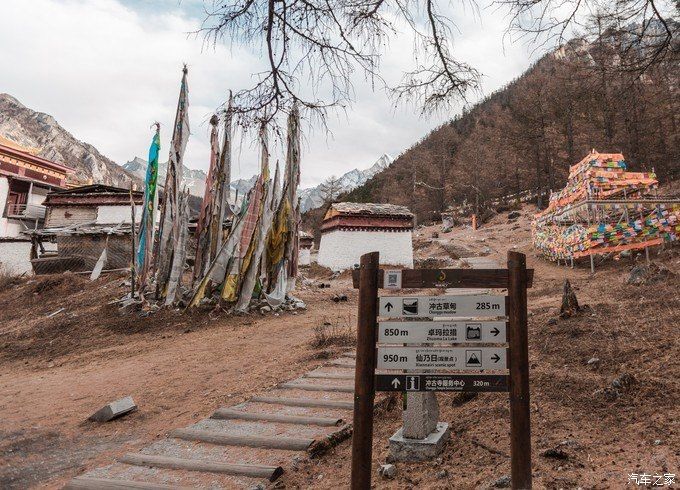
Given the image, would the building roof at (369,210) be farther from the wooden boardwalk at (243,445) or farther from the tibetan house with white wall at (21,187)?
the tibetan house with white wall at (21,187)

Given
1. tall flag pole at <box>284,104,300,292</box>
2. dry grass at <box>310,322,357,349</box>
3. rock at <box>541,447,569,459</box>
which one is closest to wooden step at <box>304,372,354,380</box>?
dry grass at <box>310,322,357,349</box>

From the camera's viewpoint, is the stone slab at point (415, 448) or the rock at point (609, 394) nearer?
the stone slab at point (415, 448)

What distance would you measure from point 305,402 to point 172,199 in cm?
939

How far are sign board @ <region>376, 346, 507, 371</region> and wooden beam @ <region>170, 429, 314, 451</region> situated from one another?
5.58 feet

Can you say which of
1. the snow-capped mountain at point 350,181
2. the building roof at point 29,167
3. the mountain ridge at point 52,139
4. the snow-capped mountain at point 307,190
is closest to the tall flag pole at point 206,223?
the snow-capped mountain at point 307,190

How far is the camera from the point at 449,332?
3.03 meters

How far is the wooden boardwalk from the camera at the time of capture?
3.77 metres

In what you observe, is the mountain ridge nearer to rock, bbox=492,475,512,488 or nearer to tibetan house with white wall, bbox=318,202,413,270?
tibetan house with white wall, bbox=318,202,413,270

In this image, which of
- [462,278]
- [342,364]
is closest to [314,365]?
[342,364]

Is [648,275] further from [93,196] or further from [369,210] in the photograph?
[93,196]

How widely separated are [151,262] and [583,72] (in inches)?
508

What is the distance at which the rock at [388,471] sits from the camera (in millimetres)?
3514

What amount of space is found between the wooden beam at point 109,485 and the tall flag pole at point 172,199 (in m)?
9.29

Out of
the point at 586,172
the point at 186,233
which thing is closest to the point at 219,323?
the point at 186,233
